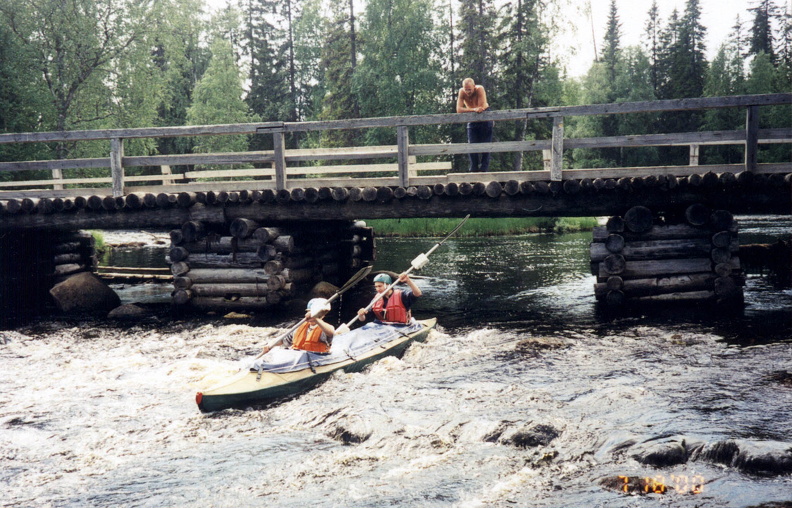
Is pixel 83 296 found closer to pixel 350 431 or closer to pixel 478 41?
pixel 350 431

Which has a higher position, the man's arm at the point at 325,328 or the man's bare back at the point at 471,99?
the man's bare back at the point at 471,99

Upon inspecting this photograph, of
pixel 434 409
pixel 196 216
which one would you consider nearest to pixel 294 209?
pixel 196 216

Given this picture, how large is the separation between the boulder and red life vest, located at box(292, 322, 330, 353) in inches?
299

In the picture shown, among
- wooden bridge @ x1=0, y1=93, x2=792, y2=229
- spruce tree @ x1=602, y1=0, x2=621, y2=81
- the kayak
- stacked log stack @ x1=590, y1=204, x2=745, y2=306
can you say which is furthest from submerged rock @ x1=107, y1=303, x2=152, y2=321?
spruce tree @ x1=602, y1=0, x2=621, y2=81

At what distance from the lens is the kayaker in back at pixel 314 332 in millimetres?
8576

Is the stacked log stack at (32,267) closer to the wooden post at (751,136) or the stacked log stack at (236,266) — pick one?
the stacked log stack at (236,266)

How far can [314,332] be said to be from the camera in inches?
344

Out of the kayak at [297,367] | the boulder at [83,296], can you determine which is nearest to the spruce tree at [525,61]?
the boulder at [83,296]

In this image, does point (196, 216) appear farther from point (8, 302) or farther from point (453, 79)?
point (453, 79)

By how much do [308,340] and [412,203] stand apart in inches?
176

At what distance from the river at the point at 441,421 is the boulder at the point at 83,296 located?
2921mm

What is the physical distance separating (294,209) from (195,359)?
13.1ft

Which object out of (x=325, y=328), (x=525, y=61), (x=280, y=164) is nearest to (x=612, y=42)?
(x=525, y=61)

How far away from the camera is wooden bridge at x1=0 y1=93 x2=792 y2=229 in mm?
10883
